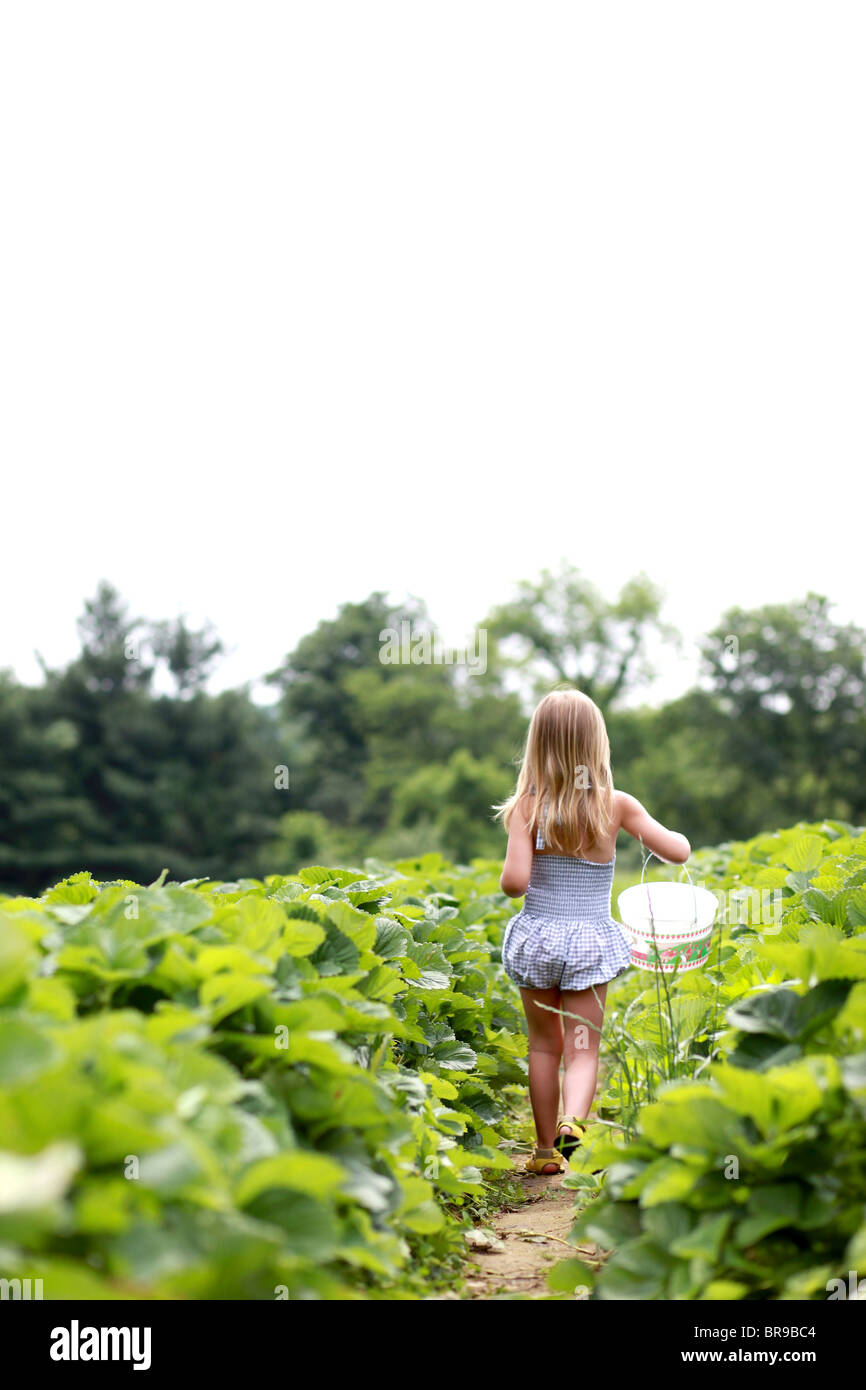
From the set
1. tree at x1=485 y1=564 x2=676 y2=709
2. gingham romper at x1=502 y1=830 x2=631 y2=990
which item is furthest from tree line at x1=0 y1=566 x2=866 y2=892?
gingham romper at x1=502 y1=830 x2=631 y2=990

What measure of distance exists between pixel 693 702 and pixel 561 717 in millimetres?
39398

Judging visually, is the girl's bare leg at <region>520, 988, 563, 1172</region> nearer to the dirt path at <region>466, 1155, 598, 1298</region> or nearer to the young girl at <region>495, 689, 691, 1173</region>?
the young girl at <region>495, 689, 691, 1173</region>

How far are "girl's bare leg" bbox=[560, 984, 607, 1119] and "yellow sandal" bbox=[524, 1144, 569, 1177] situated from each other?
147 mm

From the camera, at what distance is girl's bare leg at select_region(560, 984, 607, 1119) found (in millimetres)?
3820

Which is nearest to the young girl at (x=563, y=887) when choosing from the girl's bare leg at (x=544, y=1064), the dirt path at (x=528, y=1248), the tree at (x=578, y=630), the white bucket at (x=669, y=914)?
the girl's bare leg at (x=544, y=1064)

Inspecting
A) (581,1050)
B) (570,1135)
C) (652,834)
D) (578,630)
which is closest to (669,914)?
(652,834)

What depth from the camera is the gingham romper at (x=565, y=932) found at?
3.96 metres

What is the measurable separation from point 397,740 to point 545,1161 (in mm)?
42222

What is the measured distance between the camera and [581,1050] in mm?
3932

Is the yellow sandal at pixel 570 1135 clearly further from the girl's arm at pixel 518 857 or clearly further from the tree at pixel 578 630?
the tree at pixel 578 630
